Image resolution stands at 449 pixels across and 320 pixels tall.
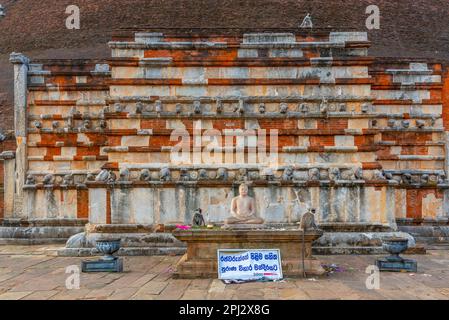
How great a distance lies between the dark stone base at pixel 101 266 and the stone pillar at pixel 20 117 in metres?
8.14

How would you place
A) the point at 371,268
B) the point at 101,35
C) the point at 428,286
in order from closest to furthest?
1. the point at 428,286
2. the point at 371,268
3. the point at 101,35

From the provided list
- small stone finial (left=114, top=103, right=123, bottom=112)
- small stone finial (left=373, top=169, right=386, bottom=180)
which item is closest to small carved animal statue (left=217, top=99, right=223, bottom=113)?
small stone finial (left=114, top=103, right=123, bottom=112)

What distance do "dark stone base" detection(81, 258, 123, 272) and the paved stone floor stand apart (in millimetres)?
226

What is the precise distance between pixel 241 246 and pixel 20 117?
11829mm

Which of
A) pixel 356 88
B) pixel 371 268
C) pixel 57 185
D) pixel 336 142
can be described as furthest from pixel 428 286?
pixel 57 185

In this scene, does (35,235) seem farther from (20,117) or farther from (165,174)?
(165,174)

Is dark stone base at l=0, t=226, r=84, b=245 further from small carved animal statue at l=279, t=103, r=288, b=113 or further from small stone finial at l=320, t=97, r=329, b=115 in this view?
small stone finial at l=320, t=97, r=329, b=115

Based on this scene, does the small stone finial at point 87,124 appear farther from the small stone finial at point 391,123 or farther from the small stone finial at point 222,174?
the small stone finial at point 391,123

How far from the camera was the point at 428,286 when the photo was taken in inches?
404

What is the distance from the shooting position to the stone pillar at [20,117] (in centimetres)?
1880

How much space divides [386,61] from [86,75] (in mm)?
11725

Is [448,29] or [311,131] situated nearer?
[311,131]

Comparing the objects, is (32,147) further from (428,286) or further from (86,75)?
(428,286)

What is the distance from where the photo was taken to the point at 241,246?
37.2ft
